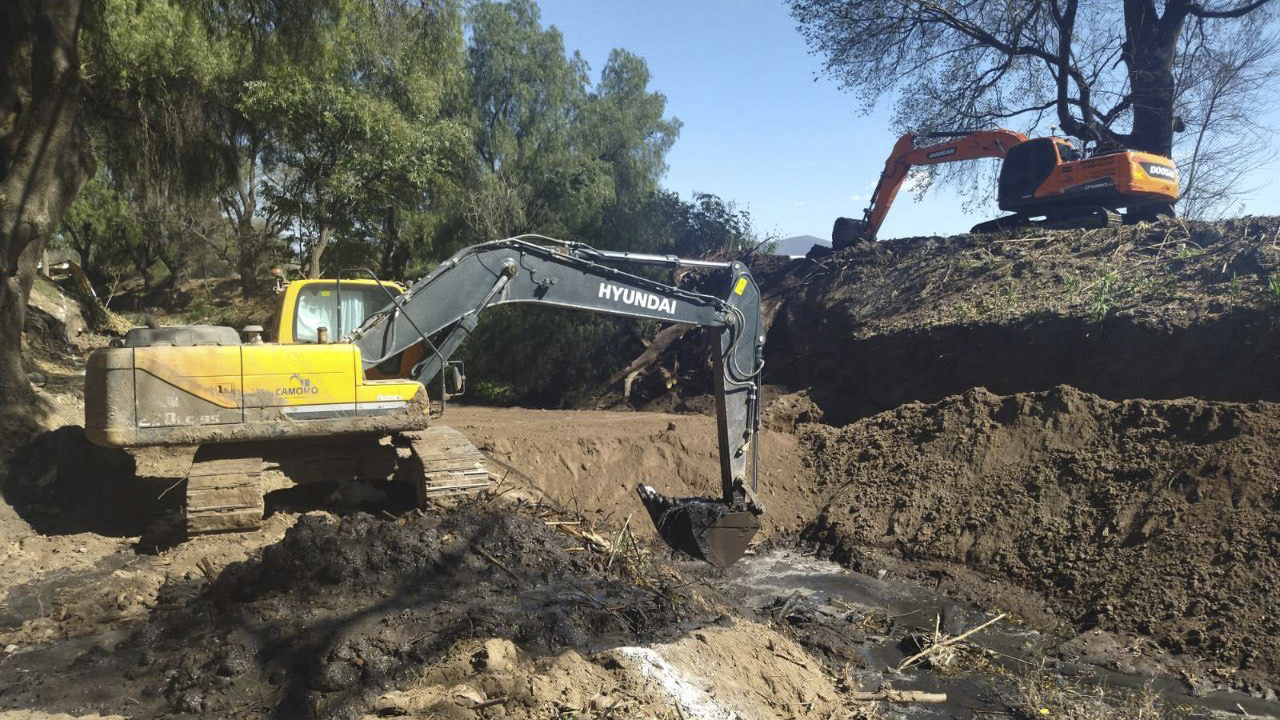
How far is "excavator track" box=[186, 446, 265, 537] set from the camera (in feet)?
19.2

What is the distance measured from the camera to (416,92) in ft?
60.4

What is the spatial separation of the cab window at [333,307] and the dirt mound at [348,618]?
2.37 metres

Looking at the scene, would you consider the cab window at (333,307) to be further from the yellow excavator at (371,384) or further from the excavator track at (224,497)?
the excavator track at (224,497)

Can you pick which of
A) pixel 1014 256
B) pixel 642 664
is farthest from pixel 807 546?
pixel 1014 256

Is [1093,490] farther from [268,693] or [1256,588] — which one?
[268,693]

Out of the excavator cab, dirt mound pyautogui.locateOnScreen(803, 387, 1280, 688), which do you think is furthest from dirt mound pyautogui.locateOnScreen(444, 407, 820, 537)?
the excavator cab

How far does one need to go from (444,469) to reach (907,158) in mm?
12961

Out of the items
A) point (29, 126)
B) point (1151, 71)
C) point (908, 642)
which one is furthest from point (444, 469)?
Result: point (1151, 71)

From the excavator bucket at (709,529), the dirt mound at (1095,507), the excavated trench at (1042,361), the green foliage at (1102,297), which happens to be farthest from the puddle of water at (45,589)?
the green foliage at (1102,297)

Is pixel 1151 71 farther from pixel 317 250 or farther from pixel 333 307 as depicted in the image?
pixel 317 250

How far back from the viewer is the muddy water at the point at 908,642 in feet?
18.4

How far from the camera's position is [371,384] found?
20.7ft

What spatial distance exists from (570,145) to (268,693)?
2916cm

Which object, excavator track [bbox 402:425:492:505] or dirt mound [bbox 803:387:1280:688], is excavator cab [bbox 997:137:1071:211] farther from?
excavator track [bbox 402:425:492:505]
